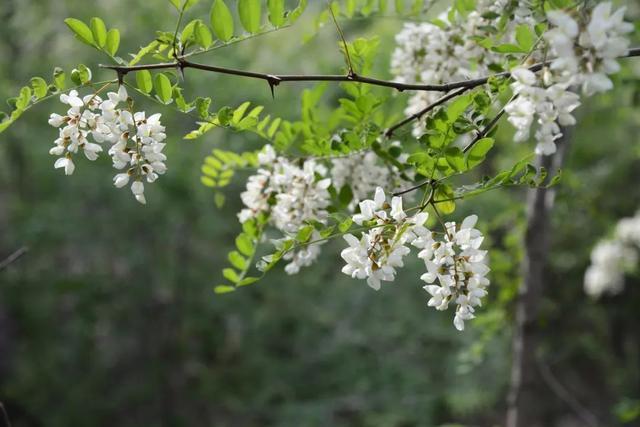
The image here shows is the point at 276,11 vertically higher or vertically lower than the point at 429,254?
higher

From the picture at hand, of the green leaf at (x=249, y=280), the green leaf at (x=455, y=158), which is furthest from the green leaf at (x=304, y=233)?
the green leaf at (x=455, y=158)

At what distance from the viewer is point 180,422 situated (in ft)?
14.4

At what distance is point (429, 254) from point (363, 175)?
28cm

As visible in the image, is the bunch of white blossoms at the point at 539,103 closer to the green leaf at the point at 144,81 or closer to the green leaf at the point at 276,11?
the green leaf at the point at 276,11

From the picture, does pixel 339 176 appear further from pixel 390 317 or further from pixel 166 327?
pixel 166 327

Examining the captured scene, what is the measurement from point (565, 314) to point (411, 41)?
4510 millimetres

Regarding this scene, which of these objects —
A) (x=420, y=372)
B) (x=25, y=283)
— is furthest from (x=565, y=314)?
(x=25, y=283)

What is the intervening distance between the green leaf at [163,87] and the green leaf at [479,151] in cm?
32

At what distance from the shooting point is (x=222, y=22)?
2.40 ft

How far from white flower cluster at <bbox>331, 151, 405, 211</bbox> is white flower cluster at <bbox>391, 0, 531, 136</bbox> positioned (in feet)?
0.22

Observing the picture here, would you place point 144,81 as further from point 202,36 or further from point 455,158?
point 455,158

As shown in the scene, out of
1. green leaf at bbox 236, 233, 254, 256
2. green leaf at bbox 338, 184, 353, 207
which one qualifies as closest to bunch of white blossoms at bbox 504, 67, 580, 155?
green leaf at bbox 338, 184, 353, 207

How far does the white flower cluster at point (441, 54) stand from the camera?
91 cm

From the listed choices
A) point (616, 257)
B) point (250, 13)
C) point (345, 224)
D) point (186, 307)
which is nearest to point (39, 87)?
point (250, 13)
